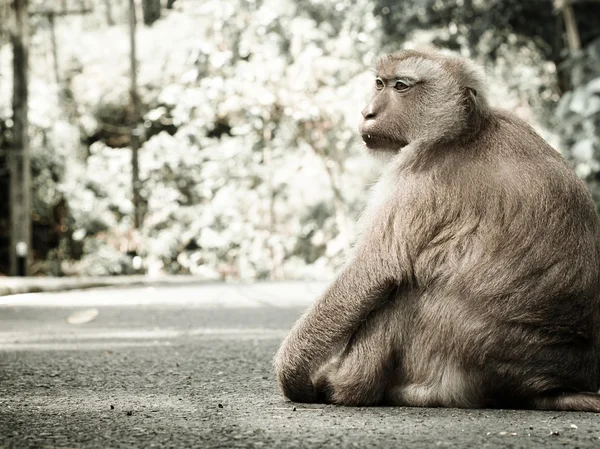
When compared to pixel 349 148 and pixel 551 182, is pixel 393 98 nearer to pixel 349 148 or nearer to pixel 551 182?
pixel 551 182

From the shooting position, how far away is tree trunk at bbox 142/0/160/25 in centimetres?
2761

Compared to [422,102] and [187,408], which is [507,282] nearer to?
[422,102]

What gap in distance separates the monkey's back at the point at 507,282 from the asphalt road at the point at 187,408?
0.16 metres

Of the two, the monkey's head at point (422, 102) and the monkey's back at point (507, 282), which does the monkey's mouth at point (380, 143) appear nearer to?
the monkey's head at point (422, 102)

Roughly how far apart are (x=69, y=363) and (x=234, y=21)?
1492 cm

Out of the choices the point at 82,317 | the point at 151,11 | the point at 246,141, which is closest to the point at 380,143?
the point at 82,317

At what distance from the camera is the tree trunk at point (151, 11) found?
90.6ft

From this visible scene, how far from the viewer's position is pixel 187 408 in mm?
3691

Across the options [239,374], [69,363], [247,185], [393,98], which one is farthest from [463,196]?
[247,185]

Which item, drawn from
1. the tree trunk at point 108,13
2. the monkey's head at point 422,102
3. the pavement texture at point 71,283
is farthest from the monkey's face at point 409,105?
the tree trunk at point 108,13

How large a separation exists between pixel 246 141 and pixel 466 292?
15735mm

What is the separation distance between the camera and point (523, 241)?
11.8 feet

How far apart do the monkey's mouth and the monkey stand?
0.19m

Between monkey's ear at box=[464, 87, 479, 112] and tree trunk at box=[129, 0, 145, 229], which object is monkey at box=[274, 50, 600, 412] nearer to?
monkey's ear at box=[464, 87, 479, 112]
